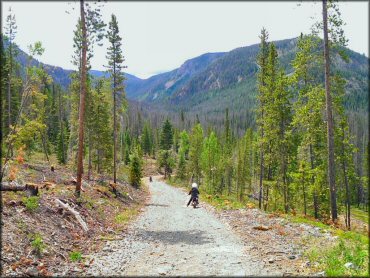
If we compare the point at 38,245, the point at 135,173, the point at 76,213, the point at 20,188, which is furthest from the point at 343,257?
the point at 135,173

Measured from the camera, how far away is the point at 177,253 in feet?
35.8

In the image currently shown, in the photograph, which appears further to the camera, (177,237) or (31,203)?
(177,237)

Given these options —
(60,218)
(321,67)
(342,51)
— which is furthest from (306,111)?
(60,218)

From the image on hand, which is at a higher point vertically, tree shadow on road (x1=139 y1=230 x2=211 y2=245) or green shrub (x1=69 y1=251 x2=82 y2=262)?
green shrub (x1=69 y1=251 x2=82 y2=262)

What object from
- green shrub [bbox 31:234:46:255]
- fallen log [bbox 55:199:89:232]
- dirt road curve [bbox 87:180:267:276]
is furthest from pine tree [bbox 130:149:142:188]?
green shrub [bbox 31:234:46:255]

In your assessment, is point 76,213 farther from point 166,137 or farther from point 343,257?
point 166,137

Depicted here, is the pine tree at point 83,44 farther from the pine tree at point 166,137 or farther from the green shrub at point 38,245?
the pine tree at point 166,137

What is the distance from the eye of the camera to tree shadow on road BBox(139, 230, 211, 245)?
12.8 metres

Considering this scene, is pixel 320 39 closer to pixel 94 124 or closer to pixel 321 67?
pixel 321 67

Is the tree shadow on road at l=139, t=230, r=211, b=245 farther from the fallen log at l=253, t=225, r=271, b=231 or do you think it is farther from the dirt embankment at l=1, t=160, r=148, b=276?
the fallen log at l=253, t=225, r=271, b=231

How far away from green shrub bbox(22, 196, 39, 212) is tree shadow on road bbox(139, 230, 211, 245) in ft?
14.6

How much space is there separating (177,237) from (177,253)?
281cm

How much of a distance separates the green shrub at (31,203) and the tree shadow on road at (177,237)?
444 centimetres

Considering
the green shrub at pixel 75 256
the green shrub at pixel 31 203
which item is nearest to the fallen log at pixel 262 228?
Answer: the green shrub at pixel 75 256
